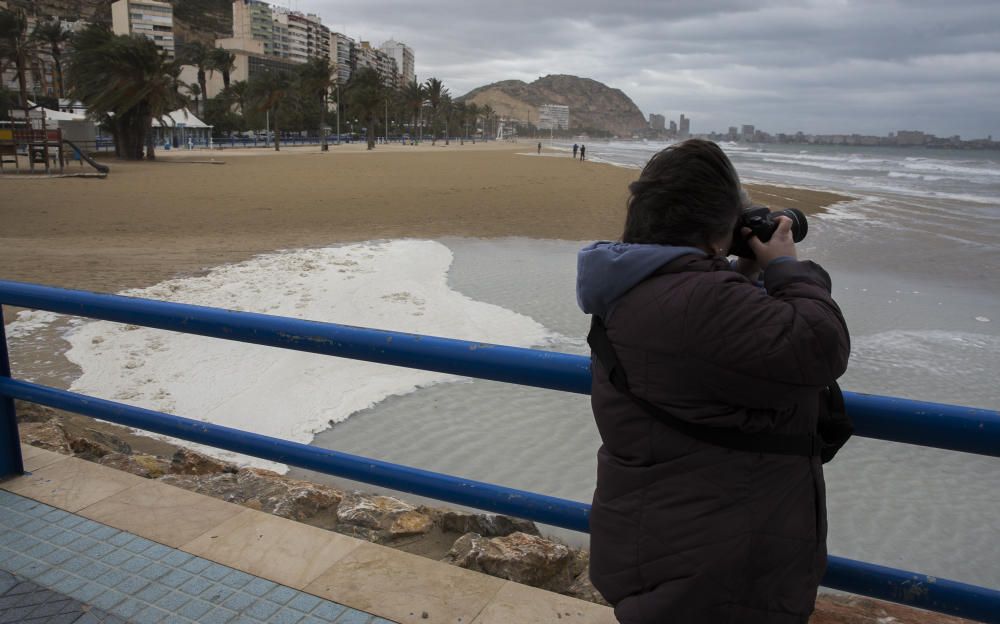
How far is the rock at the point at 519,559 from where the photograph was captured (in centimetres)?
316

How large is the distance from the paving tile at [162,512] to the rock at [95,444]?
1711 millimetres

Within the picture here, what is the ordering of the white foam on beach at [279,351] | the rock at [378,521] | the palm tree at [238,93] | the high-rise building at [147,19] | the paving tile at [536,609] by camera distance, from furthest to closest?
1. the high-rise building at [147,19]
2. the palm tree at [238,93]
3. the white foam on beach at [279,351]
4. the rock at [378,521]
5. the paving tile at [536,609]

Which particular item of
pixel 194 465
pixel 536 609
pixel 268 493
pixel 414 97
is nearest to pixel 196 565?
pixel 536 609

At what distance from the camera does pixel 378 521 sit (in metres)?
3.71

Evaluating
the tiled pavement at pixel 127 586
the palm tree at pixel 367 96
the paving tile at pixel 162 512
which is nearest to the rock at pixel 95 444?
the paving tile at pixel 162 512

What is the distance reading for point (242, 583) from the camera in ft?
7.91

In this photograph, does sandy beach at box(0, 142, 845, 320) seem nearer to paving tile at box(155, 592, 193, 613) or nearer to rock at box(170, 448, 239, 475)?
rock at box(170, 448, 239, 475)

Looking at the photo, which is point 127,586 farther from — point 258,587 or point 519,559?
point 519,559

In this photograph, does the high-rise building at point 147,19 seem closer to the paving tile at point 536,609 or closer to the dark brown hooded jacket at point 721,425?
the paving tile at point 536,609

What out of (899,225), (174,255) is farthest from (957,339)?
(899,225)

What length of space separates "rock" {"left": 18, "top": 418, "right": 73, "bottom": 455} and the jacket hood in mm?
3833

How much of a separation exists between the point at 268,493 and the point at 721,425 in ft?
10.4

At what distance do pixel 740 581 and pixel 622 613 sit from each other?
241mm

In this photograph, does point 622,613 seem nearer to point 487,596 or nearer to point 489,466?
point 487,596
